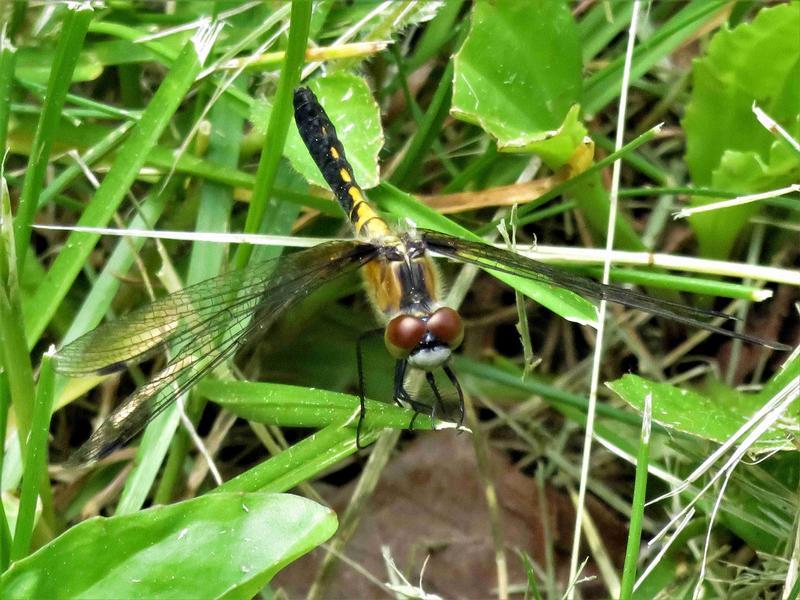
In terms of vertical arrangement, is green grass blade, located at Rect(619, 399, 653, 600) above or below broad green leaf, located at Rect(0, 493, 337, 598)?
below

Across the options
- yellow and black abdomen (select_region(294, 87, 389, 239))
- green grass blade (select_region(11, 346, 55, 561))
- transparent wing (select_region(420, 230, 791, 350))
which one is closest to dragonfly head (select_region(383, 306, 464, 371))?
transparent wing (select_region(420, 230, 791, 350))

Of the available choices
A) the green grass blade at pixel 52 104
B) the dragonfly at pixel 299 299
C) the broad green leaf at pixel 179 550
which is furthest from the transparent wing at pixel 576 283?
the green grass blade at pixel 52 104

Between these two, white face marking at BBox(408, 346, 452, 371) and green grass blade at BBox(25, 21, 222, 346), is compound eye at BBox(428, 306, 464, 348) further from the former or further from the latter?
green grass blade at BBox(25, 21, 222, 346)

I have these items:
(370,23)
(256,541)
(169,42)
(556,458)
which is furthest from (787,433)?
(169,42)

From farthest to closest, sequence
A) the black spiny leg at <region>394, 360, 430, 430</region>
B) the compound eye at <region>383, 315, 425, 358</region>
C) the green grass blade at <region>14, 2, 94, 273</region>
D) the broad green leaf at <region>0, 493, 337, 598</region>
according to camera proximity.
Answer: the black spiny leg at <region>394, 360, 430, 430</region> → the compound eye at <region>383, 315, 425, 358</region> → the green grass blade at <region>14, 2, 94, 273</region> → the broad green leaf at <region>0, 493, 337, 598</region>

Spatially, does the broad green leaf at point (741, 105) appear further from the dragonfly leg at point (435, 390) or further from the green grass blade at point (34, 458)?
the green grass blade at point (34, 458)

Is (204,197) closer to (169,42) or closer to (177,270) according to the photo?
(177,270)
